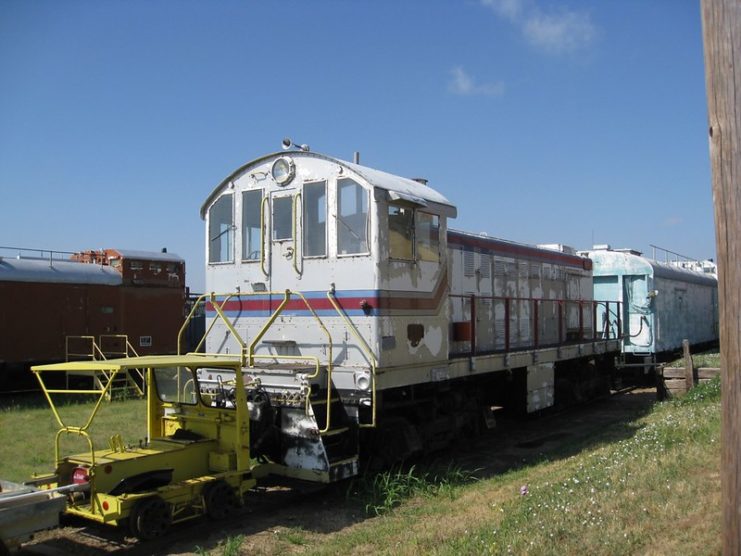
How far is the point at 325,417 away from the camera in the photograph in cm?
789

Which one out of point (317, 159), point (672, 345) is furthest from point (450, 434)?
point (672, 345)

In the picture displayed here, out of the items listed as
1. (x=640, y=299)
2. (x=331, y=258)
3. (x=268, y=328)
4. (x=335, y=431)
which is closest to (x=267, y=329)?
(x=268, y=328)

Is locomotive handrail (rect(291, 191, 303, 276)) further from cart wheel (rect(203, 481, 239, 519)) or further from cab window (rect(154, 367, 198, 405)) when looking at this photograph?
cart wheel (rect(203, 481, 239, 519))

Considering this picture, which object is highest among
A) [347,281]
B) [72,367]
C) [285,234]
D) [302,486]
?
[285,234]

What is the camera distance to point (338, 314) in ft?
27.1

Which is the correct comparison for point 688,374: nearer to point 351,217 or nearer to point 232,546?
point 351,217

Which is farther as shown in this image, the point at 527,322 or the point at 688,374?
the point at 688,374

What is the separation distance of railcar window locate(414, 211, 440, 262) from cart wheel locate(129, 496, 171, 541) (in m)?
4.32

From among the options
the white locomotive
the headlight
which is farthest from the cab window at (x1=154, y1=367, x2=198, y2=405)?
the headlight

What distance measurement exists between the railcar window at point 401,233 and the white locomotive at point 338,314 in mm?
21

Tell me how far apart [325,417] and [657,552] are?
4059mm

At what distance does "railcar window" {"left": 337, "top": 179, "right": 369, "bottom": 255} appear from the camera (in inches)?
322

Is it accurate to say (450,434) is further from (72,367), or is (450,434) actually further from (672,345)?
(672,345)

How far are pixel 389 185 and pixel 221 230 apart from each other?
107 inches
